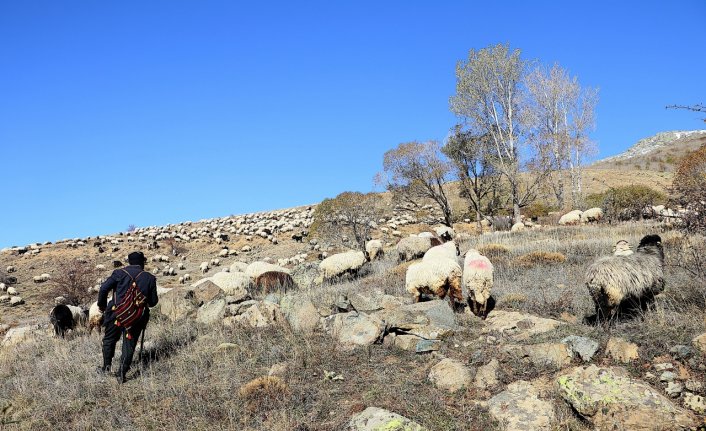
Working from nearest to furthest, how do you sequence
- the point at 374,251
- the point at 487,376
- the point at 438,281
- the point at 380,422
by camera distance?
the point at 380,422
the point at 487,376
the point at 438,281
the point at 374,251

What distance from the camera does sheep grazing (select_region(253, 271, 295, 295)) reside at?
13805 mm

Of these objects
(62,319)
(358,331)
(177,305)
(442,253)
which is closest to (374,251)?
(442,253)

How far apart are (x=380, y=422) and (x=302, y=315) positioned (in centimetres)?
404

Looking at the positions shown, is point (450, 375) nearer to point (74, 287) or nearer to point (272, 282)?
point (272, 282)

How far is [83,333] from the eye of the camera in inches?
445

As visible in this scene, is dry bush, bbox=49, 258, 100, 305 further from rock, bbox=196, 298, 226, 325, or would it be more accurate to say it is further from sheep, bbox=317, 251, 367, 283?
rock, bbox=196, 298, 226, 325

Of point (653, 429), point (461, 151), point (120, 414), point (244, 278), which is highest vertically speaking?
point (461, 151)

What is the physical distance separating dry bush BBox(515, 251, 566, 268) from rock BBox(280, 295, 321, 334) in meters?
6.59

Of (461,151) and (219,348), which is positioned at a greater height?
(461,151)

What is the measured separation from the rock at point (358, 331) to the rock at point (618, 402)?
3.04m

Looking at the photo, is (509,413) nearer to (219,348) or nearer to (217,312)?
(219,348)

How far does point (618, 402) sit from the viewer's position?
16.4 feet

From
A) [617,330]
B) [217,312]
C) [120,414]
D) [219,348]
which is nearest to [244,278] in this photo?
[217,312]

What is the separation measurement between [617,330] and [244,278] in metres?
9.68
